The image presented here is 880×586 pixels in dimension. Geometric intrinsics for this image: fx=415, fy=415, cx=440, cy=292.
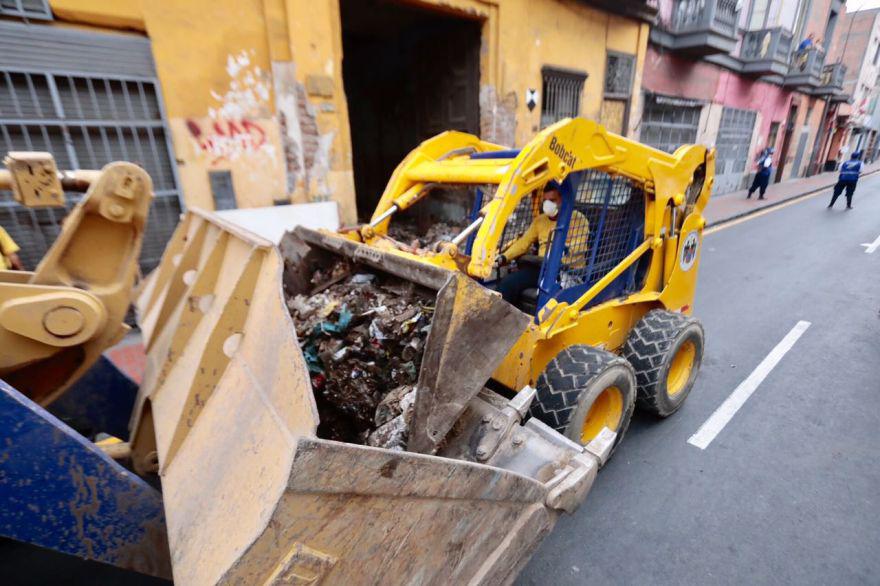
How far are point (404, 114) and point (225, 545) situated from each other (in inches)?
388

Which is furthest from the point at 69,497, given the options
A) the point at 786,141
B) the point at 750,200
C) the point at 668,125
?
the point at 786,141

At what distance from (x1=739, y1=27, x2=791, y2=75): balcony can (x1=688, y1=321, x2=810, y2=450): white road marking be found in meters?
15.4

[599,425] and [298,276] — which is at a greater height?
[298,276]

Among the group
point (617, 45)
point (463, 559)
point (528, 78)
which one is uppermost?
point (617, 45)

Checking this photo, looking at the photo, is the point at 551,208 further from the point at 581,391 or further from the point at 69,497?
the point at 69,497

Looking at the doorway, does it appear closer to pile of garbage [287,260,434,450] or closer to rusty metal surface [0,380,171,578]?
pile of garbage [287,260,434,450]

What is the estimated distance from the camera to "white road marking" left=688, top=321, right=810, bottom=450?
334 centimetres

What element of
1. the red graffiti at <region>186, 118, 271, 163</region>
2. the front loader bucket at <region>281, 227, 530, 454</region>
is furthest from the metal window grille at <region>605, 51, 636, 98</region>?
the front loader bucket at <region>281, 227, 530, 454</region>

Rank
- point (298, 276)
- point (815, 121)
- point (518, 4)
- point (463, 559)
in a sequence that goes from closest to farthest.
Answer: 1. point (463, 559)
2. point (298, 276)
3. point (518, 4)
4. point (815, 121)

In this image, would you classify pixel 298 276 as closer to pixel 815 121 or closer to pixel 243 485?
pixel 243 485

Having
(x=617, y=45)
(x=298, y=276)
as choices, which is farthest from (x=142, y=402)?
(x=617, y=45)

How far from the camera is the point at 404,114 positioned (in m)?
9.73

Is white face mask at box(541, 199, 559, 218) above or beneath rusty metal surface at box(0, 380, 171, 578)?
above

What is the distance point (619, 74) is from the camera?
10.4m
